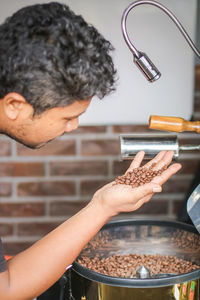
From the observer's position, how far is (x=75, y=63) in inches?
33.6

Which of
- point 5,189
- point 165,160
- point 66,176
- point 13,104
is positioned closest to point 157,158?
point 165,160

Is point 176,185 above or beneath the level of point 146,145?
beneath

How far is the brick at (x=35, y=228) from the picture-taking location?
5.88 feet

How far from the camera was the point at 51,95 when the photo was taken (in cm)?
87

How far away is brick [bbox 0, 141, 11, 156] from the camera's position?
169 centimetres

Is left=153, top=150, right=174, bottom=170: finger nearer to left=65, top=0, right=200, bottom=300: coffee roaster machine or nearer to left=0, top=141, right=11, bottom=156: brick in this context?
left=65, top=0, right=200, bottom=300: coffee roaster machine

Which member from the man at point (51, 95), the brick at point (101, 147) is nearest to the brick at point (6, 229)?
the brick at point (101, 147)

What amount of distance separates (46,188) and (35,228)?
7.6 inches

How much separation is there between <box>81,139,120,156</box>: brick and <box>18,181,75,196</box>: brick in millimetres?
157

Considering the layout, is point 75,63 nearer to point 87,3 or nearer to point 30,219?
point 87,3

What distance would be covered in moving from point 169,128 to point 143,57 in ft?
0.55

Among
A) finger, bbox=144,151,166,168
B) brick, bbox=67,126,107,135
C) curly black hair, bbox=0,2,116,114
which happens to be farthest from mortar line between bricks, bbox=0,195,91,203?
curly black hair, bbox=0,2,116,114

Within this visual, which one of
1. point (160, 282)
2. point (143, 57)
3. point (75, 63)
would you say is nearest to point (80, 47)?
point (75, 63)

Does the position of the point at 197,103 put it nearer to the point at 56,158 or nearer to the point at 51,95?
the point at 56,158
